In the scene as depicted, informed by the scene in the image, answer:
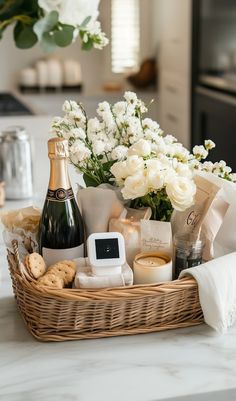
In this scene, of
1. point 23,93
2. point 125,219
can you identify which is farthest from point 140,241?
point 23,93

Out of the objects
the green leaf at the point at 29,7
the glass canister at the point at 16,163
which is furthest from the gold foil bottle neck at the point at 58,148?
the glass canister at the point at 16,163

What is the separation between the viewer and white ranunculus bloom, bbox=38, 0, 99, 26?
159 centimetres

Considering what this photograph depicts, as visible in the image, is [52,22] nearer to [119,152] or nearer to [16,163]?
[16,163]

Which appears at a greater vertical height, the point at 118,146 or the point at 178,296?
the point at 118,146

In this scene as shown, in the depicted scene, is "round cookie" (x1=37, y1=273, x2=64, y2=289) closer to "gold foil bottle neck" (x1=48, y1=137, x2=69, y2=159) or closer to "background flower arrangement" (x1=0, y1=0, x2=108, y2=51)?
"gold foil bottle neck" (x1=48, y1=137, x2=69, y2=159)

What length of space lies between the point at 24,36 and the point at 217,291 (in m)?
0.95

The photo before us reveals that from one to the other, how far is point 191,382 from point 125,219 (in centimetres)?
33

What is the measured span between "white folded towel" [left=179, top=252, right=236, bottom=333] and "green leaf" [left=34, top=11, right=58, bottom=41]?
804 mm

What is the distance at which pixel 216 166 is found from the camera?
1.25 m

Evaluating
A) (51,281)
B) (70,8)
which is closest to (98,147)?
(51,281)

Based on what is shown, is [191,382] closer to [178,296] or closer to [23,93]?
[178,296]

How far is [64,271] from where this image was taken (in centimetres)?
108

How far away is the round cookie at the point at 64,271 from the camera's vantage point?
1.08m

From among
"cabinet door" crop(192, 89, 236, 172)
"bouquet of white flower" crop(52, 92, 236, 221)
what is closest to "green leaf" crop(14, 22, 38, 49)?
"bouquet of white flower" crop(52, 92, 236, 221)
